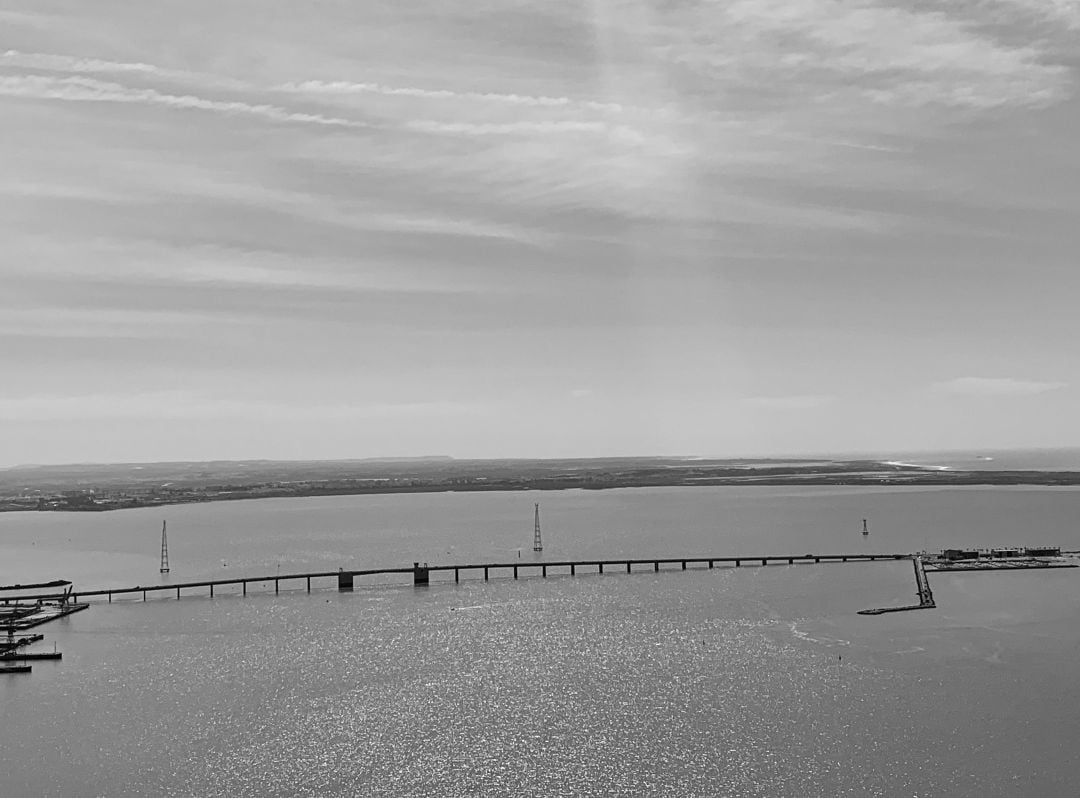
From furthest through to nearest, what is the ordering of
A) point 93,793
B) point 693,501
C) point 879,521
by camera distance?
1. point 693,501
2. point 879,521
3. point 93,793

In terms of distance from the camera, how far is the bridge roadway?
3076 inches

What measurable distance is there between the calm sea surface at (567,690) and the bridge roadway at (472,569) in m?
1.78

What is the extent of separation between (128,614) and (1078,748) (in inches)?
2366

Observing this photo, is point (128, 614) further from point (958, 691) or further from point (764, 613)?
point (958, 691)

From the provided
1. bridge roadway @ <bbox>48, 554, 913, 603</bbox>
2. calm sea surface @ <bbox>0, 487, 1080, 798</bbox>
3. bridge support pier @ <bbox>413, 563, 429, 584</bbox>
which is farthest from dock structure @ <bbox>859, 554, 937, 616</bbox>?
bridge support pier @ <bbox>413, 563, 429, 584</bbox>

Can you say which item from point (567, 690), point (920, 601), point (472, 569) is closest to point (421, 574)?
point (472, 569)

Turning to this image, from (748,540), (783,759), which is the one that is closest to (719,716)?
(783,759)

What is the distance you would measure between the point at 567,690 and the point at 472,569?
1728 inches

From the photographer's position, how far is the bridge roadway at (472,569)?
78125mm

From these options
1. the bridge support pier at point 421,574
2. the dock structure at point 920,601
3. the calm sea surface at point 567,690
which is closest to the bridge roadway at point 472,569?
the bridge support pier at point 421,574

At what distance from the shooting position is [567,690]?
4597cm

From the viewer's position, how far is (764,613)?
6519 centimetres

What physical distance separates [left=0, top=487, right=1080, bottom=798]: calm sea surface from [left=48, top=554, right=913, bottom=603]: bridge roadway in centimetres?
178

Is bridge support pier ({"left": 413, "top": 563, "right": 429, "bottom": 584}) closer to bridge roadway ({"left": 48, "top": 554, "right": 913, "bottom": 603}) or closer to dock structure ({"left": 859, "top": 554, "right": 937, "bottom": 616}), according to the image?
bridge roadway ({"left": 48, "top": 554, "right": 913, "bottom": 603})
